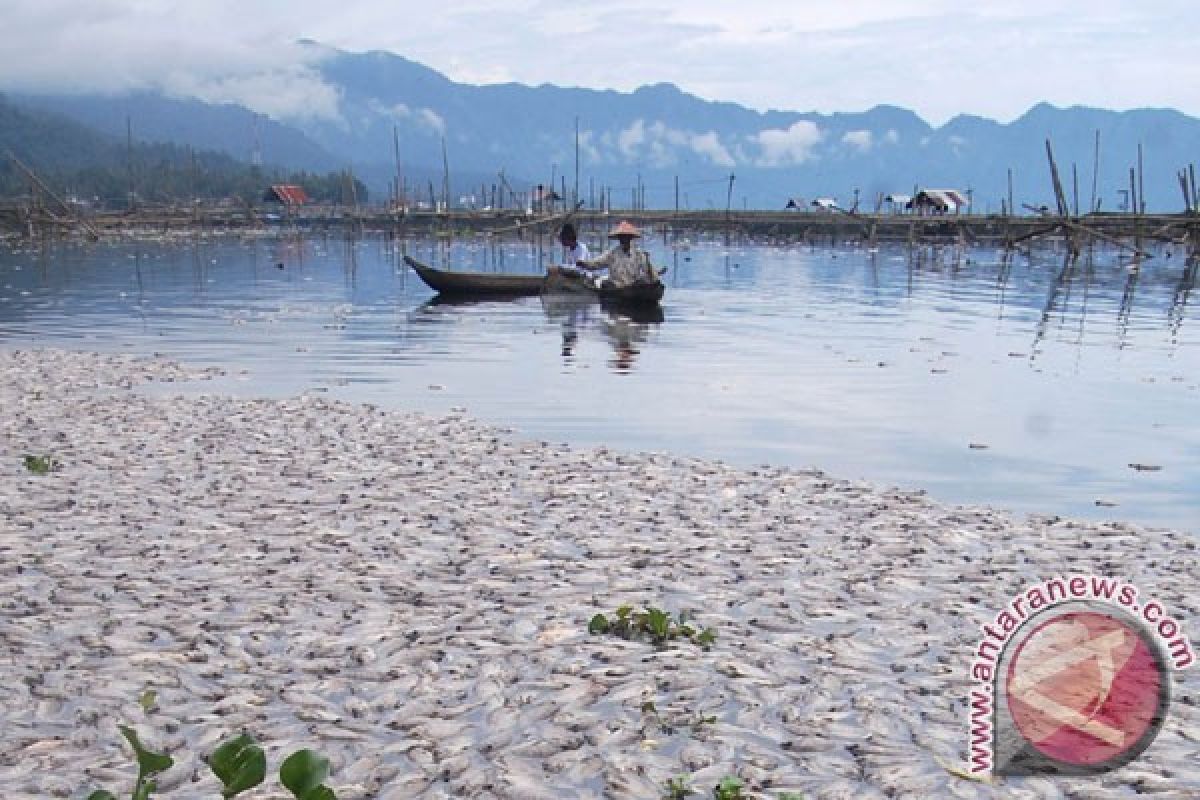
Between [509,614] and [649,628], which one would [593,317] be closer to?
[509,614]

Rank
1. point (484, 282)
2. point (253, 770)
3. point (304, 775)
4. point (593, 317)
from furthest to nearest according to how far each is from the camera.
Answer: point (484, 282), point (593, 317), point (253, 770), point (304, 775)

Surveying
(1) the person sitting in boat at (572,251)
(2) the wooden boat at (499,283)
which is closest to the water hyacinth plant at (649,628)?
(2) the wooden boat at (499,283)

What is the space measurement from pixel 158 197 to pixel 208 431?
503 ft

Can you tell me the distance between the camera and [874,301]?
42656 millimetres

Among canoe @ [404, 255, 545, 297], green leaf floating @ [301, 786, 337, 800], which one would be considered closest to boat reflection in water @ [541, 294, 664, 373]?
canoe @ [404, 255, 545, 297]

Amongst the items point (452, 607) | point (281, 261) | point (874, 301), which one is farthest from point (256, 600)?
point (281, 261)

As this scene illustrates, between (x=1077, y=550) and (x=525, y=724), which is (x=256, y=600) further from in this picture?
(x=1077, y=550)

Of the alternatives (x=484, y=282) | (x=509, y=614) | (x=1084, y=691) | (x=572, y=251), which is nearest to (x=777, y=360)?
(x=572, y=251)

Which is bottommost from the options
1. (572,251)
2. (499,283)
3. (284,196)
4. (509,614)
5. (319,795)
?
(509,614)

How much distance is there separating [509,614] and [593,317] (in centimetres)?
2607

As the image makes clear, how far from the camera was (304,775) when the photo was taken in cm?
514

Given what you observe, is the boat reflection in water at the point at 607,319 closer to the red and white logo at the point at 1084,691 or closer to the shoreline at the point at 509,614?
the shoreline at the point at 509,614

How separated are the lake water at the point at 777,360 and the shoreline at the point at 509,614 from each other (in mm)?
2757

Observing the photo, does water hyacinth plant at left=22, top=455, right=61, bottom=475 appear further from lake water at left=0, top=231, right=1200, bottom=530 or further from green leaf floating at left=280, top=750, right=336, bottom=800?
green leaf floating at left=280, top=750, right=336, bottom=800
